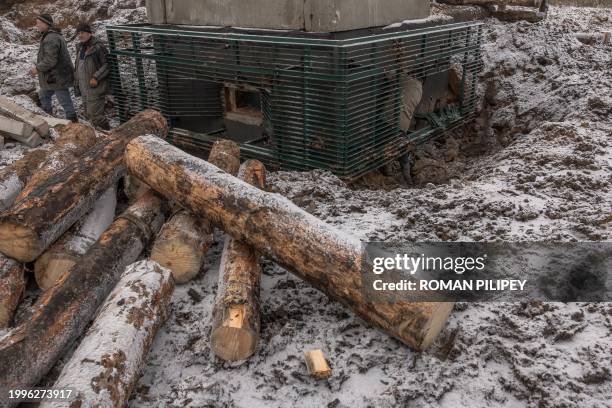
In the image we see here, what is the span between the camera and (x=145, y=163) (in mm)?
4453

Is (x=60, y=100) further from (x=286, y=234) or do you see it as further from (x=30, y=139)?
(x=286, y=234)

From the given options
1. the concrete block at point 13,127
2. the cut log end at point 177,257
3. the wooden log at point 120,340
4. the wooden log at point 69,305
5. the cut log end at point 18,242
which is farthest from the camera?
the concrete block at point 13,127

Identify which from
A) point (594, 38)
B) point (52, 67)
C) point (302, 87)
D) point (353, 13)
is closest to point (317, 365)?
point (302, 87)

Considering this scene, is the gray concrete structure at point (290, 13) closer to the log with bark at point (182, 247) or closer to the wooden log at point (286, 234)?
the wooden log at point (286, 234)

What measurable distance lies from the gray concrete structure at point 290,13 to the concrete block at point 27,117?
261cm

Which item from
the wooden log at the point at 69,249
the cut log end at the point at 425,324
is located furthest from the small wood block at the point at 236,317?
the wooden log at the point at 69,249

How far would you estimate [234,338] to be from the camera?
3.17 m

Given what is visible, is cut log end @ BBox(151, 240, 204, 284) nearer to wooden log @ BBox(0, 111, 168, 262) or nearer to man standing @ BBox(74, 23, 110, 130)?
wooden log @ BBox(0, 111, 168, 262)

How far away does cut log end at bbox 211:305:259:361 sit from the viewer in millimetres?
3150

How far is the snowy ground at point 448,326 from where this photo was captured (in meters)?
3.02

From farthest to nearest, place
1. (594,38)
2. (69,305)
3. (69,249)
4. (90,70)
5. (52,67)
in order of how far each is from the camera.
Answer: (594,38) → (90,70) → (52,67) → (69,249) → (69,305)

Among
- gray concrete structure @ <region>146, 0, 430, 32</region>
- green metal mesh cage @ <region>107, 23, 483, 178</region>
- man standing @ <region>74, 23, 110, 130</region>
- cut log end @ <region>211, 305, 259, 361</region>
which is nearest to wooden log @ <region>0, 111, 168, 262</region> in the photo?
cut log end @ <region>211, 305, 259, 361</region>

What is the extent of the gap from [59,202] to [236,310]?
1908mm

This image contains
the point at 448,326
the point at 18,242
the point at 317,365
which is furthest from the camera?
the point at 18,242
